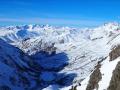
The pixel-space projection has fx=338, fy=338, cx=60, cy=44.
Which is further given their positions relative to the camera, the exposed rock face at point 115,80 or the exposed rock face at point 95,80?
the exposed rock face at point 95,80

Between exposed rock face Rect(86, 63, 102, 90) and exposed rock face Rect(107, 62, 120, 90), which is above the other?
exposed rock face Rect(107, 62, 120, 90)

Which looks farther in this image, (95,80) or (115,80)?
(95,80)

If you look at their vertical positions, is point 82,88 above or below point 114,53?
below

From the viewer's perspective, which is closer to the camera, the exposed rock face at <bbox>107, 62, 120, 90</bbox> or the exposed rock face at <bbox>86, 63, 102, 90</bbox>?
the exposed rock face at <bbox>107, 62, 120, 90</bbox>

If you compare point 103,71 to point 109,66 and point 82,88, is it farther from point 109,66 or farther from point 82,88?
point 82,88

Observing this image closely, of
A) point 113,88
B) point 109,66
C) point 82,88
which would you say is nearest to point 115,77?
point 113,88

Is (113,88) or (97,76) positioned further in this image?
(97,76)

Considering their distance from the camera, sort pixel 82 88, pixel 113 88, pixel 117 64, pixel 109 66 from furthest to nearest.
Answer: pixel 82 88 → pixel 109 66 → pixel 117 64 → pixel 113 88

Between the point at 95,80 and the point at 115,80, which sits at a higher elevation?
the point at 115,80

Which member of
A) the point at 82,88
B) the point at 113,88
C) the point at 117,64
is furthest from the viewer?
the point at 82,88

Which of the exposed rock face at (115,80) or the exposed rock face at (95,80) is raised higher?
the exposed rock face at (115,80)

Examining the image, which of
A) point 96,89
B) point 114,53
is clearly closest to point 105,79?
point 96,89
